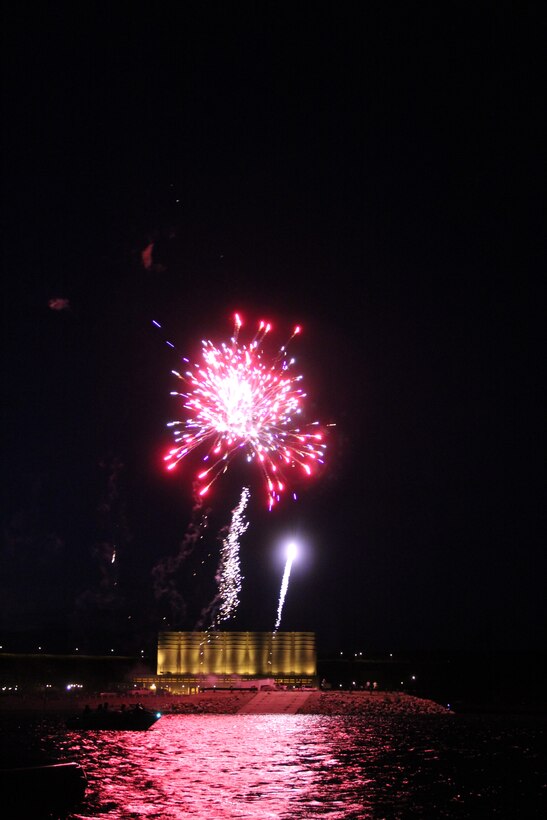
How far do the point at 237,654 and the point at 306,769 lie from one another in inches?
2201

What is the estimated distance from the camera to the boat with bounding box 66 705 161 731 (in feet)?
125

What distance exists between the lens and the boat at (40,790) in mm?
18281

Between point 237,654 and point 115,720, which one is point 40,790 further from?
point 237,654

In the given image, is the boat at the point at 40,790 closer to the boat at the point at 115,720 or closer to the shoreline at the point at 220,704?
the boat at the point at 115,720

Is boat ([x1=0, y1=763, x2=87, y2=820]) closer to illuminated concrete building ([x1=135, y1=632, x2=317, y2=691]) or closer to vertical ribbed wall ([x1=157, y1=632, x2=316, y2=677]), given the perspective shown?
illuminated concrete building ([x1=135, y1=632, x2=317, y2=691])

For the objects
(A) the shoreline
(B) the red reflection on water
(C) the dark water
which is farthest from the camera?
(A) the shoreline

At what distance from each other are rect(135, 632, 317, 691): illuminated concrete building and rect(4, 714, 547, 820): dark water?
38500 millimetres

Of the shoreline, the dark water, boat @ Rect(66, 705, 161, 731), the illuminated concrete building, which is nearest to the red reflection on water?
the dark water

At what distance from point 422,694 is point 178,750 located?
48873 millimetres

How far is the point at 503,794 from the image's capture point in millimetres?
21781

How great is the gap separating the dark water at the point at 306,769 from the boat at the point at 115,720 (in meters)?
0.75

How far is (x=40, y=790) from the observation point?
18.7 m

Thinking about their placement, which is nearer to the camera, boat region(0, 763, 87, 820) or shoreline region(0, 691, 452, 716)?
boat region(0, 763, 87, 820)

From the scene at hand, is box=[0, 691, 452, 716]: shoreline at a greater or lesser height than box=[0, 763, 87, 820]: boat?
lesser
